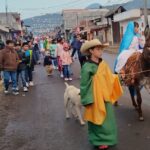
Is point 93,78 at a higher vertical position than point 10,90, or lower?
higher

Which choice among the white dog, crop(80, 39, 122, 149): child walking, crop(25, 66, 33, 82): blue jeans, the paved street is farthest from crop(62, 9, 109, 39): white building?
crop(80, 39, 122, 149): child walking

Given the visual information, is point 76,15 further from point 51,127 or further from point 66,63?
point 51,127

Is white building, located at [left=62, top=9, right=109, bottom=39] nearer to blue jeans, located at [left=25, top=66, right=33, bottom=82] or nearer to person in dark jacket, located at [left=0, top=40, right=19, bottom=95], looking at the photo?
blue jeans, located at [left=25, top=66, right=33, bottom=82]

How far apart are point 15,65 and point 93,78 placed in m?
7.64

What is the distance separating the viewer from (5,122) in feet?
31.6

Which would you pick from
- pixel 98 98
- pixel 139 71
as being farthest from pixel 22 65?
pixel 98 98

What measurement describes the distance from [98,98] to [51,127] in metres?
2.31

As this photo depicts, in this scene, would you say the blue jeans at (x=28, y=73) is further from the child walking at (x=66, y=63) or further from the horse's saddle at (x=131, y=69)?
the horse's saddle at (x=131, y=69)

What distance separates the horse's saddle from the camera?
28.1 ft

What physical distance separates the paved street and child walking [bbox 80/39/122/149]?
0.90 ft

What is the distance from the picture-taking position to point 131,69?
874cm

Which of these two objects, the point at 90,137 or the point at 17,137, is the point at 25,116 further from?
the point at 90,137

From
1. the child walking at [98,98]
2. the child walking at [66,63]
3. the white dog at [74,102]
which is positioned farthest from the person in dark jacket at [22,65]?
the child walking at [98,98]

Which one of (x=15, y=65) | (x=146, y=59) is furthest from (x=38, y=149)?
(x=15, y=65)
